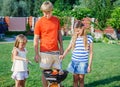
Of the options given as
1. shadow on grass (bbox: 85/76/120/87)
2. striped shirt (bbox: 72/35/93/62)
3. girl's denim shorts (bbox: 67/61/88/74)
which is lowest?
shadow on grass (bbox: 85/76/120/87)

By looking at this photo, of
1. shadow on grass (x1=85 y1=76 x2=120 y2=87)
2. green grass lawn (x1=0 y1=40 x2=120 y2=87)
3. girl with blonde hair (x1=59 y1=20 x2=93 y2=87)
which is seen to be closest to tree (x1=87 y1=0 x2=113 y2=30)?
green grass lawn (x1=0 y1=40 x2=120 y2=87)

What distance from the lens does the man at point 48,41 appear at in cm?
604

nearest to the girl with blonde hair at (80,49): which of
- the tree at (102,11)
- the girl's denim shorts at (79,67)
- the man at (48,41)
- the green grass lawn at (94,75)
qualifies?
the girl's denim shorts at (79,67)

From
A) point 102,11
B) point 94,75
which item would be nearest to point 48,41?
point 94,75

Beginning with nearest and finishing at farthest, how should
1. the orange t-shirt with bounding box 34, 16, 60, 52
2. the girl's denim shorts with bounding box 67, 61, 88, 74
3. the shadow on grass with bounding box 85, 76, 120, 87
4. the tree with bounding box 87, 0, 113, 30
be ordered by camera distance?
the orange t-shirt with bounding box 34, 16, 60, 52
the girl's denim shorts with bounding box 67, 61, 88, 74
the shadow on grass with bounding box 85, 76, 120, 87
the tree with bounding box 87, 0, 113, 30

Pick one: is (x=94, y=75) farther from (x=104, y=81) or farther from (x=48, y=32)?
(x=48, y=32)

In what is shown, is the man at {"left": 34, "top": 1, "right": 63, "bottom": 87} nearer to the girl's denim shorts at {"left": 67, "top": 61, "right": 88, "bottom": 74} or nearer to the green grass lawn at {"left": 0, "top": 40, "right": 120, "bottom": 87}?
the girl's denim shorts at {"left": 67, "top": 61, "right": 88, "bottom": 74}

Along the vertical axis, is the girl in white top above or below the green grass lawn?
above

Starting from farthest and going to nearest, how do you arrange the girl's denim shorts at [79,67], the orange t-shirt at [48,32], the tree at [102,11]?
the tree at [102,11], the girl's denim shorts at [79,67], the orange t-shirt at [48,32]

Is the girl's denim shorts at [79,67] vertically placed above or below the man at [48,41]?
below

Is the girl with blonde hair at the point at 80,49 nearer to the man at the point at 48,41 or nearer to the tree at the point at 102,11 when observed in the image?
the man at the point at 48,41

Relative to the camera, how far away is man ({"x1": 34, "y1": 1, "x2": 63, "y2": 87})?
19.8ft

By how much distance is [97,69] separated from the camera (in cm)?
945

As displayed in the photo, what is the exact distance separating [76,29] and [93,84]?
191cm
